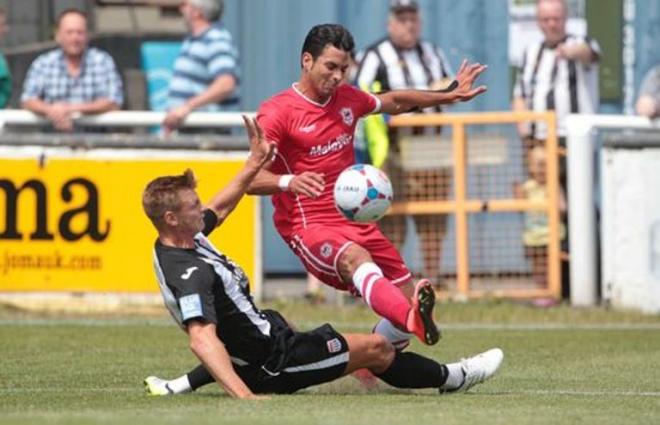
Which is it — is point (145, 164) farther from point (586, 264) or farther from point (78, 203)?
point (586, 264)

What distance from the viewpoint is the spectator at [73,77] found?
16.5 meters

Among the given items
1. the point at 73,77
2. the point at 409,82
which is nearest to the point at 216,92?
the point at 73,77

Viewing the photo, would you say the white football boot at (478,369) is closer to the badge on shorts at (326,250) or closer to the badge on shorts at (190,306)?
the badge on shorts at (326,250)

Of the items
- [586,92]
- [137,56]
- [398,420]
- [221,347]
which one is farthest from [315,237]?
[137,56]

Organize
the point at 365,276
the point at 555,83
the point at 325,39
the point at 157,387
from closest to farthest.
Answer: the point at 157,387 < the point at 365,276 < the point at 325,39 < the point at 555,83

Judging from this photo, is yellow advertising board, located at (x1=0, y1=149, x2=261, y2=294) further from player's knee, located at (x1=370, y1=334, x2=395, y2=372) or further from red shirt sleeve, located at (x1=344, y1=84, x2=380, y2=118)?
player's knee, located at (x1=370, y1=334, x2=395, y2=372)

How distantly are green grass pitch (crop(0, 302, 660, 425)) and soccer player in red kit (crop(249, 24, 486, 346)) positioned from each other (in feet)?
2.28

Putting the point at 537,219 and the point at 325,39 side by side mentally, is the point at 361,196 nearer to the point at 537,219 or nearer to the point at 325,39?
the point at 325,39

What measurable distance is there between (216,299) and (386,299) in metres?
0.96

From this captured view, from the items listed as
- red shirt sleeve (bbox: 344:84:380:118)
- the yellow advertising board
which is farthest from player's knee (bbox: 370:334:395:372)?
the yellow advertising board

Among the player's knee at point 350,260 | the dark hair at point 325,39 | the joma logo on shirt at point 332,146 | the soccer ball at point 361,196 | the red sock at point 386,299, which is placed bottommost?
the red sock at point 386,299

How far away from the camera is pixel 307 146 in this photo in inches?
439

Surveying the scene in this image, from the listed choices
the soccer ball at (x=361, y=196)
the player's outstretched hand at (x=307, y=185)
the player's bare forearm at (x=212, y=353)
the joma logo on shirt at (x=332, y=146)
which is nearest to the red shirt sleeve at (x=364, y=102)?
the joma logo on shirt at (x=332, y=146)

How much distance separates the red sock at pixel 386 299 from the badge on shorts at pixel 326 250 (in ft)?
1.42
